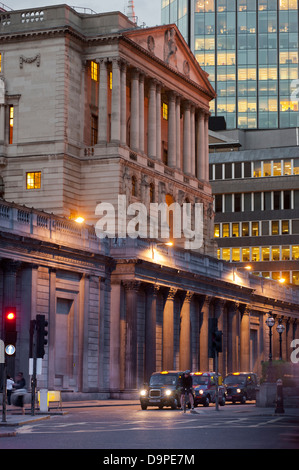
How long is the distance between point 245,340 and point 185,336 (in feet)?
53.7

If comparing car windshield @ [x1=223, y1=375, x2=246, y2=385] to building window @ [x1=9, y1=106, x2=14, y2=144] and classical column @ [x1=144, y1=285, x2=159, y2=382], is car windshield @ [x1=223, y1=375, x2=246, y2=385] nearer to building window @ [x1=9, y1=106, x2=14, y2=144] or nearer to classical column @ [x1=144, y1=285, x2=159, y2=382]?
classical column @ [x1=144, y1=285, x2=159, y2=382]

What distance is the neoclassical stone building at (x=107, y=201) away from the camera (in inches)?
2539

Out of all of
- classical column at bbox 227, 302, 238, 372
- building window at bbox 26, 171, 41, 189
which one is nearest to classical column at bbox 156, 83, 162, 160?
building window at bbox 26, 171, 41, 189

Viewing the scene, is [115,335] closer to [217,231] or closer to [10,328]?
[10,328]

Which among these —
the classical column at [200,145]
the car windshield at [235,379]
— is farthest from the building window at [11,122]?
the car windshield at [235,379]

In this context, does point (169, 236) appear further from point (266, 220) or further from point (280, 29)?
point (280, 29)

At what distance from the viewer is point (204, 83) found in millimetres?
109562

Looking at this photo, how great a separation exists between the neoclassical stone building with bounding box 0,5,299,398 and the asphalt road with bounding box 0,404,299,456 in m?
19.3

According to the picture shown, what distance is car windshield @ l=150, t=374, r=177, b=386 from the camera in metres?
56.1

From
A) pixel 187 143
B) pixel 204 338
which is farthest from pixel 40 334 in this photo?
pixel 187 143

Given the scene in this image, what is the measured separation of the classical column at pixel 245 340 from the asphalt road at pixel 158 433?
49.1 metres

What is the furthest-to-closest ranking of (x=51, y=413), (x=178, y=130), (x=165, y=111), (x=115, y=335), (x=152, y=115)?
(x=165, y=111) < (x=178, y=130) < (x=152, y=115) < (x=115, y=335) < (x=51, y=413)

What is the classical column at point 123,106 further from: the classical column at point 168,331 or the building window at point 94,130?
the classical column at point 168,331

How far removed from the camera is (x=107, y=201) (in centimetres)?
8738
